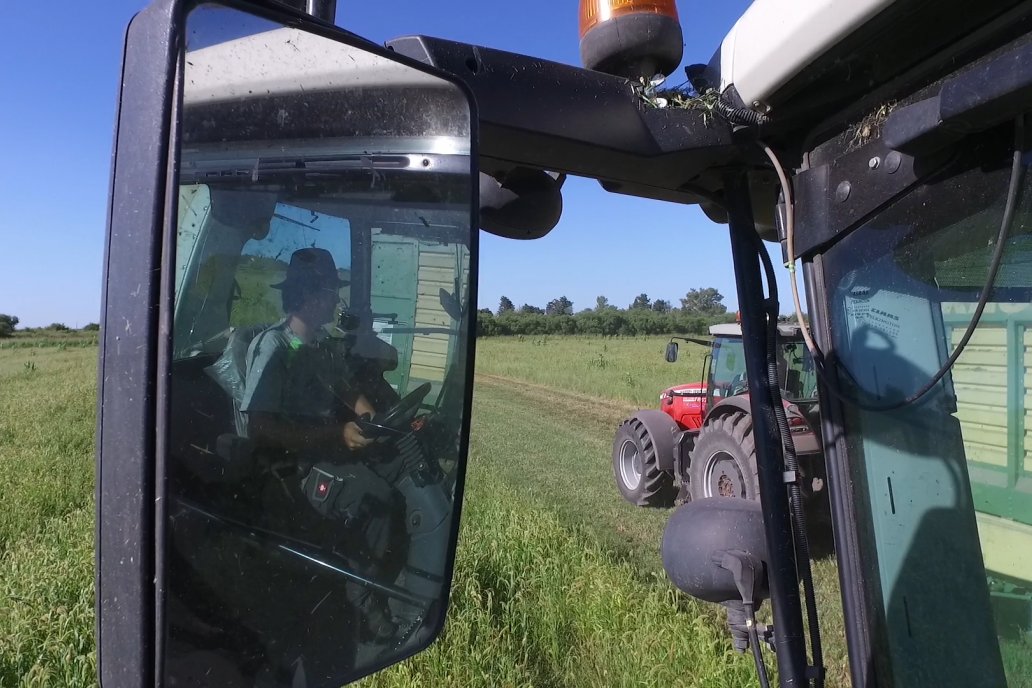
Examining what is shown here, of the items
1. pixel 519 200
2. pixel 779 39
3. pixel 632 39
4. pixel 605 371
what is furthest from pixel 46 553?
pixel 605 371

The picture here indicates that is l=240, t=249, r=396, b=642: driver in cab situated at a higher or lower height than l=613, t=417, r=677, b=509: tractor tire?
higher

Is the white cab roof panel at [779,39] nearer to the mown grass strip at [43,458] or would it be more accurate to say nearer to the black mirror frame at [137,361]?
the black mirror frame at [137,361]

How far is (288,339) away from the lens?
2.61ft

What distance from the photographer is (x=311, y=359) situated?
2.68 feet

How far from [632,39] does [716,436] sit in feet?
18.3

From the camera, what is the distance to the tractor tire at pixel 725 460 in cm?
580

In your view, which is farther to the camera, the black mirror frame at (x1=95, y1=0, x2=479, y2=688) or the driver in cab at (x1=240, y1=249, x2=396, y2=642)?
the driver in cab at (x1=240, y1=249, x2=396, y2=642)

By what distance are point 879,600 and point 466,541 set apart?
15.1 feet

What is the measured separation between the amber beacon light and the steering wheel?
2.31 ft

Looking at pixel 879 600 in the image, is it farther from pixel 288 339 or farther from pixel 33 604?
pixel 33 604

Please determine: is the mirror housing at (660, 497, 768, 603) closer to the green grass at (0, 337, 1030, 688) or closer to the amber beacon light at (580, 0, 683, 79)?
the green grass at (0, 337, 1030, 688)

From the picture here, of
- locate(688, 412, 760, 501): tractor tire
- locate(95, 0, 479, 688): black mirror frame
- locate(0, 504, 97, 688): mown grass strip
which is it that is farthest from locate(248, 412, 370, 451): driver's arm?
locate(688, 412, 760, 501): tractor tire

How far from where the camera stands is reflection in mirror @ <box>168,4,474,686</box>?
28.4 inches

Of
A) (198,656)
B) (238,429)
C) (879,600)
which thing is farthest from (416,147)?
(879,600)
